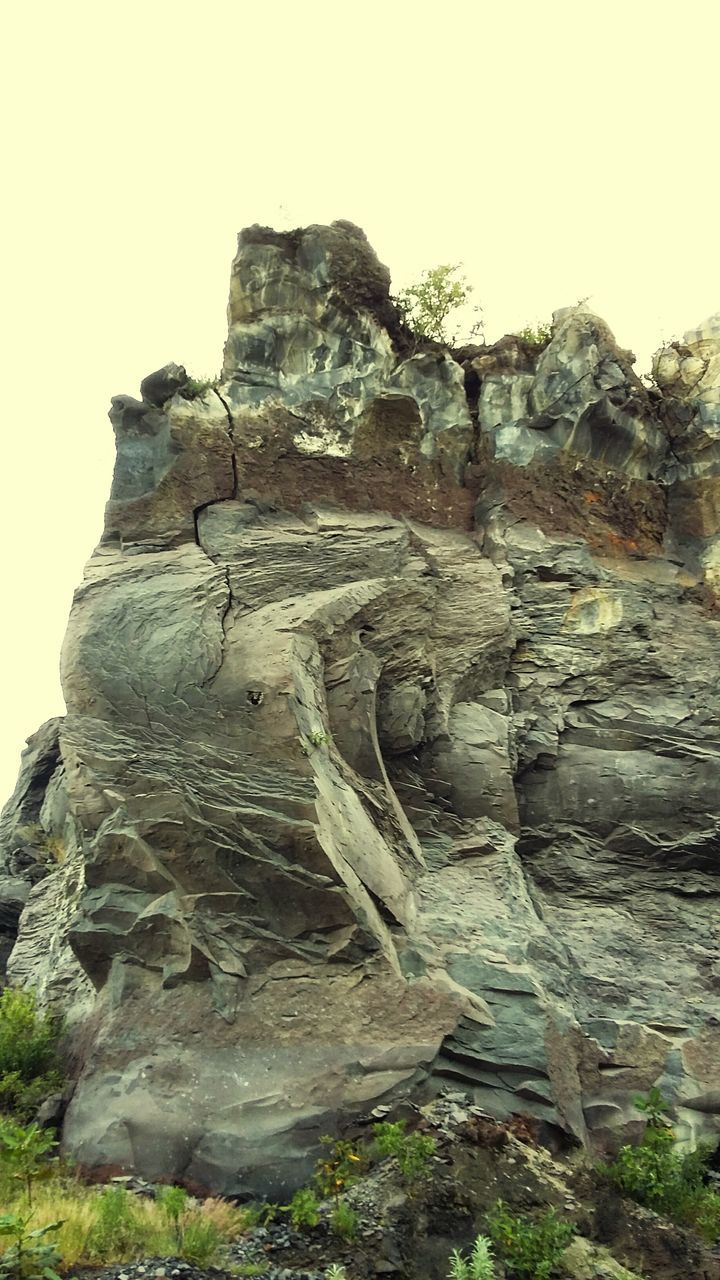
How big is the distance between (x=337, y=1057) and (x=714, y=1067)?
494 centimetres

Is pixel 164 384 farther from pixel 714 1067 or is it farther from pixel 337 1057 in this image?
pixel 714 1067

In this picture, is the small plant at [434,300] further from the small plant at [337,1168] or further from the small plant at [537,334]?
the small plant at [337,1168]

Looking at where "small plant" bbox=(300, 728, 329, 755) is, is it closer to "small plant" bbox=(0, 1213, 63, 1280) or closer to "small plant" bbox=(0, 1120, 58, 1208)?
"small plant" bbox=(0, 1120, 58, 1208)

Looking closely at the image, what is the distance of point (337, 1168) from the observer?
8898 mm

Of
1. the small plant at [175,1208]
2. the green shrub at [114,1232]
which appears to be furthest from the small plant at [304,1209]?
the green shrub at [114,1232]

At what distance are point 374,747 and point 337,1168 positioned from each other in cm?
491

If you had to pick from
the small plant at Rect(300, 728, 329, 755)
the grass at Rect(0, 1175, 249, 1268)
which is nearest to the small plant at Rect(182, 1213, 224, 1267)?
the grass at Rect(0, 1175, 249, 1268)

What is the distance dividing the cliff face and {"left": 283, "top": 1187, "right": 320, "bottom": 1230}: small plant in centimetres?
37

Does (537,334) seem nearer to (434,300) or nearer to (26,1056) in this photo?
(434,300)

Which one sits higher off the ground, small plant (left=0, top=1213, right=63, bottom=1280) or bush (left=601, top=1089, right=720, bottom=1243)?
small plant (left=0, top=1213, right=63, bottom=1280)

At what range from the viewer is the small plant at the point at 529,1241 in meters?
8.05

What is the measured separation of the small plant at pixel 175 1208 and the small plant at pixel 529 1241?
273 cm

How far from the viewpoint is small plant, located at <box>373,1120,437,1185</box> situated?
8.62 m

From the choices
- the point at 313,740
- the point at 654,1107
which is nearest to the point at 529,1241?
the point at 654,1107
